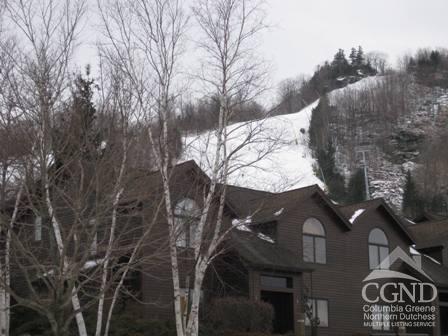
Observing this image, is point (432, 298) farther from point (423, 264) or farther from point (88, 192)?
point (88, 192)

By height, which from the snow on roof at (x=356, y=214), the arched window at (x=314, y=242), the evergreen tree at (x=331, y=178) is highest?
the evergreen tree at (x=331, y=178)

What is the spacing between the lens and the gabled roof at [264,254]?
25.3m

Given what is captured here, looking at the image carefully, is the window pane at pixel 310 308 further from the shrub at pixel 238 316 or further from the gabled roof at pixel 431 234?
the gabled roof at pixel 431 234

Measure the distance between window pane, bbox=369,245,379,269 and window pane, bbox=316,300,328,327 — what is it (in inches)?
141

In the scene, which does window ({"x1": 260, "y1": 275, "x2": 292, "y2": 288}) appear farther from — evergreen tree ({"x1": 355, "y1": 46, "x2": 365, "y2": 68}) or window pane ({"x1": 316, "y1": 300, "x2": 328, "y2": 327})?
evergreen tree ({"x1": 355, "y1": 46, "x2": 365, "y2": 68})

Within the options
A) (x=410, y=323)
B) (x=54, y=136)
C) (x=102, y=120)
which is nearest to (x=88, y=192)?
(x=54, y=136)

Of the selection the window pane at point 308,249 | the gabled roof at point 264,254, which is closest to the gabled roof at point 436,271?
the window pane at point 308,249

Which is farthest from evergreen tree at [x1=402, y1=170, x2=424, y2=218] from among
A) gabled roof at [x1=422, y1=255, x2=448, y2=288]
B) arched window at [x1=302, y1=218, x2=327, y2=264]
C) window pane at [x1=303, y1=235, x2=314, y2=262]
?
window pane at [x1=303, y1=235, x2=314, y2=262]

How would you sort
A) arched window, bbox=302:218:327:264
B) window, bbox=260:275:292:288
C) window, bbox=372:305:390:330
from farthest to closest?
window, bbox=372:305:390:330
arched window, bbox=302:218:327:264
window, bbox=260:275:292:288

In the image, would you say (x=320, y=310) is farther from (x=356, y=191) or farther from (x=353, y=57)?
(x=353, y=57)

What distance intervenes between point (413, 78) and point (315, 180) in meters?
67.6

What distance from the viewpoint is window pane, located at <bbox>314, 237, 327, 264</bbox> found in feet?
96.6

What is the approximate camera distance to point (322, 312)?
2886 centimetres

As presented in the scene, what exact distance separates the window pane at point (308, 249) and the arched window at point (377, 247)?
144 inches
